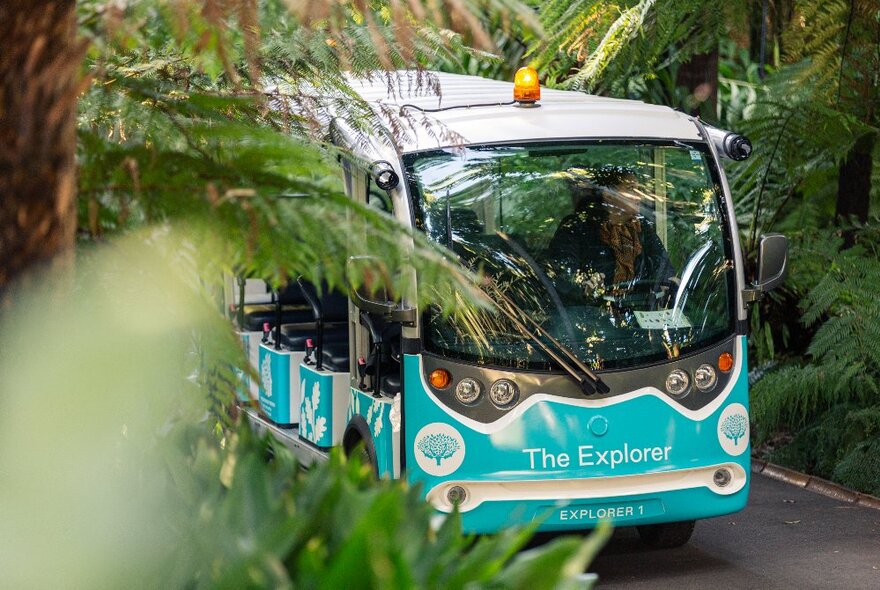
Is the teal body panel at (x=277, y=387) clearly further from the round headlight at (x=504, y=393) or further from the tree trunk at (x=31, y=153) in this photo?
the tree trunk at (x=31, y=153)

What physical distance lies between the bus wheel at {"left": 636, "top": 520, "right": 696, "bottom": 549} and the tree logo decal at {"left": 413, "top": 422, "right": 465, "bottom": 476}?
5.26 feet

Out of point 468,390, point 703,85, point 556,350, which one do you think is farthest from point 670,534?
point 703,85

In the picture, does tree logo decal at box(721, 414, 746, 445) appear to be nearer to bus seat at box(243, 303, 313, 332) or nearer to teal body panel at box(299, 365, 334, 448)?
teal body panel at box(299, 365, 334, 448)

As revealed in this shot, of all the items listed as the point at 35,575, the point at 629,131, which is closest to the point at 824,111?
the point at 629,131

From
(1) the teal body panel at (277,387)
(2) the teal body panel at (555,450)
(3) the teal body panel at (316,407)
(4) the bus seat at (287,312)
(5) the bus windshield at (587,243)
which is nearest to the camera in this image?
(2) the teal body panel at (555,450)

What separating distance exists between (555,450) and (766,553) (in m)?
1.66

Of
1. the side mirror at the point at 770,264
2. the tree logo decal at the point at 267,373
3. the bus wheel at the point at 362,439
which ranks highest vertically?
the side mirror at the point at 770,264

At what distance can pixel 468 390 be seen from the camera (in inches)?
262

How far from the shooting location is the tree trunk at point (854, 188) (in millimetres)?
10289

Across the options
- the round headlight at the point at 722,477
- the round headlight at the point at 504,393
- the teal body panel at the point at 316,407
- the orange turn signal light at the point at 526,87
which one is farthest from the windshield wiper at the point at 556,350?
the teal body panel at the point at 316,407

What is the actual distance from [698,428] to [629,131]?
1.59m

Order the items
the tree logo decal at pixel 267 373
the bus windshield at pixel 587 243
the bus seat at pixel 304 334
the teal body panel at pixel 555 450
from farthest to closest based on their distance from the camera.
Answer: the tree logo decal at pixel 267 373 < the bus seat at pixel 304 334 < the bus windshield at pixel 587 243 < the teal body panel at pixel 555 450

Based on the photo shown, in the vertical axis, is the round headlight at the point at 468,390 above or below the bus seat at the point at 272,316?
below

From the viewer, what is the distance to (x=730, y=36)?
32.3 ft
